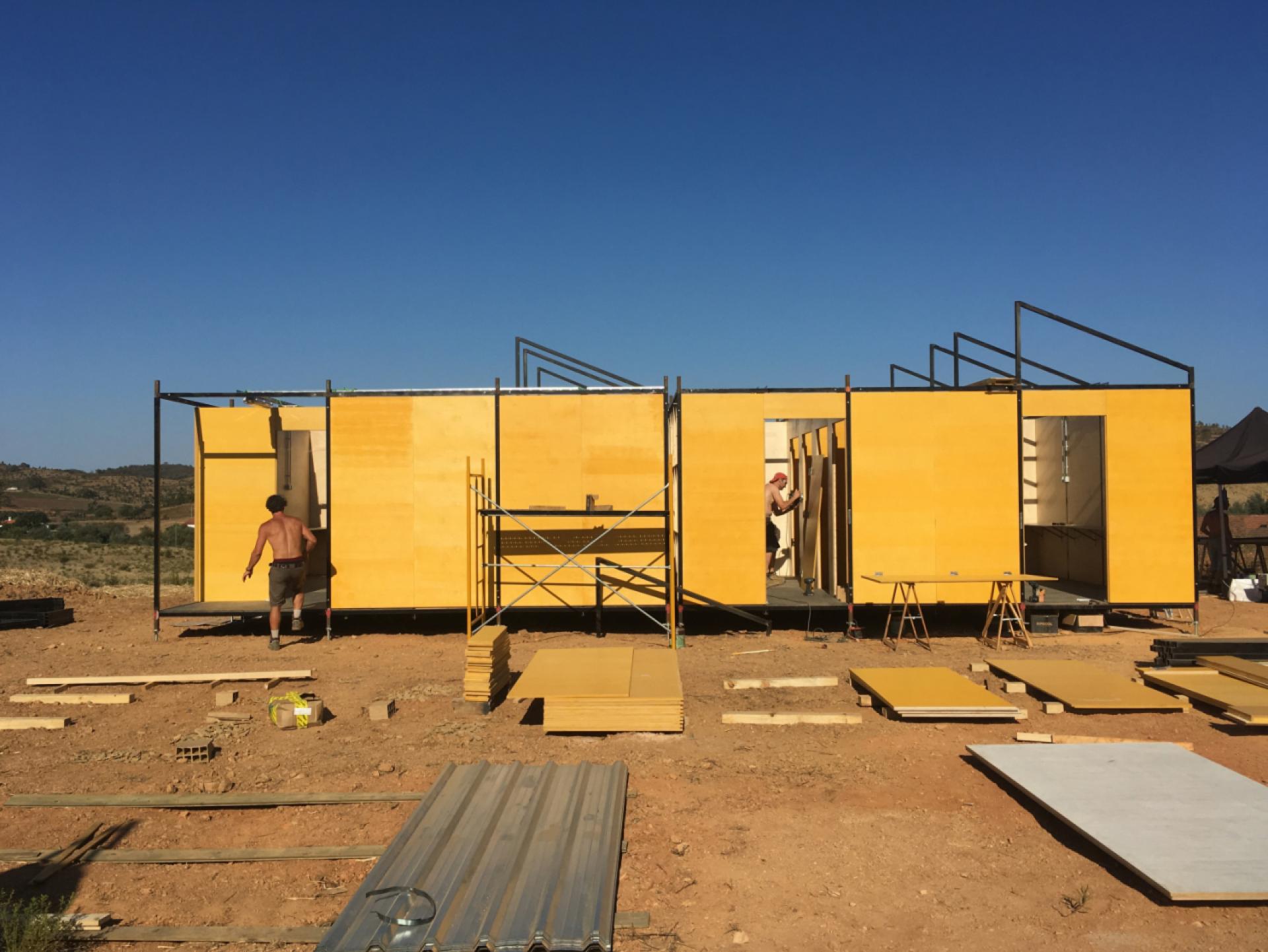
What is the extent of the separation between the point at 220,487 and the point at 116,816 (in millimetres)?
7482

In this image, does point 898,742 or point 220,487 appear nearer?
point 898,742

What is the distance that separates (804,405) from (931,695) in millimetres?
4983

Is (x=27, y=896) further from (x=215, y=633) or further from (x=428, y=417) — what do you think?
(x=215, y=633)

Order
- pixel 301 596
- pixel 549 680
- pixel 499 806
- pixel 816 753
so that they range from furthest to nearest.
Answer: pixel 301 596 → pixel 549 680 → pixel 816 753 → pixel 499 806

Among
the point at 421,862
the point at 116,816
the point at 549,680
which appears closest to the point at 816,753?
the point at 549,680

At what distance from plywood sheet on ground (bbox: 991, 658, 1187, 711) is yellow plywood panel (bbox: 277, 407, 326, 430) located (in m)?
9.86

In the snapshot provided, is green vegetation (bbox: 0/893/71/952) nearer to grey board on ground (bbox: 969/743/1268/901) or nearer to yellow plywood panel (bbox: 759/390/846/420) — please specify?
grey board on ground (bbox: 969/743/1268/901)

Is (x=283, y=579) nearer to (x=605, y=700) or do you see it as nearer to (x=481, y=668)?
(x=481, y=668)

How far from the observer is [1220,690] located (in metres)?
7.54

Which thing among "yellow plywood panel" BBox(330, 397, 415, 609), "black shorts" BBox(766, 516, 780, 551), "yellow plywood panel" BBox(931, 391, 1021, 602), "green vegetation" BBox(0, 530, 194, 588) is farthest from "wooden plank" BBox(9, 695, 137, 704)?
"yellow plywood panel" BBox(931, 391, 1021, 602)

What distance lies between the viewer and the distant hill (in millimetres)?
57312

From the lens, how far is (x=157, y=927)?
403cm

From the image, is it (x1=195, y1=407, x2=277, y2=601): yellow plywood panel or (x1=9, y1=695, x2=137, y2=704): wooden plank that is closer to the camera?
(x1=9, y1=695, x2=137, y2=704): wooden plank

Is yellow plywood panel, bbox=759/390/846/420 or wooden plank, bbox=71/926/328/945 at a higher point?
yellow plywood panel, bbox=759/390/846/420
